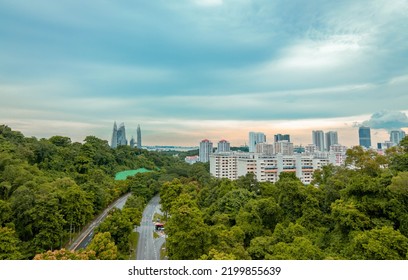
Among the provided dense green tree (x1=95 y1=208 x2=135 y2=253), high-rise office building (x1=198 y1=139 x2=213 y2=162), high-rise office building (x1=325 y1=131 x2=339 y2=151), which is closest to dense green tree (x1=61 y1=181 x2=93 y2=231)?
dense green tree (x1=95 y1=208 x2=135 y2=253)

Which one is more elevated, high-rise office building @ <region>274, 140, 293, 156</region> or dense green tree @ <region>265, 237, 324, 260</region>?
high-rise office building @ <region>274, 140, 293, 156</region>

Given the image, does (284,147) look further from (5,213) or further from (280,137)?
(5,213)

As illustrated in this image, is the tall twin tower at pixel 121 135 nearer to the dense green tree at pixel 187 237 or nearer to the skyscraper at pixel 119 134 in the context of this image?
the skyscraper at pixel 119 134

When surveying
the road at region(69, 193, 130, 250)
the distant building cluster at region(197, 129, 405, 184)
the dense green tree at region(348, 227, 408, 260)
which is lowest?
the road at region(69, 193, 130, 250)

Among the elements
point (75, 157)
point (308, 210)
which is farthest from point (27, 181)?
point (308, 210)

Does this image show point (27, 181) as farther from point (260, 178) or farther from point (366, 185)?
point (260, 178)

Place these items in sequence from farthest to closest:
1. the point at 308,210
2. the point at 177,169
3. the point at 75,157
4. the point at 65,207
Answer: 1. the point at 177,169
2. the point at 75,157
3. the point at 65,207
4. the point at 308,210

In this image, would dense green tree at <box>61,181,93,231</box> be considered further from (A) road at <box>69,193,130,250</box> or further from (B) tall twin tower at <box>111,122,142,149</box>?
(B) tall twin tower at <box>111,122,142,149</box>

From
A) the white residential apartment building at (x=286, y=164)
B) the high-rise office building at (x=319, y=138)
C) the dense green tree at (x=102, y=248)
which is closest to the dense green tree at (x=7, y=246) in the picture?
the dense green tree at (x=102, y=248)
